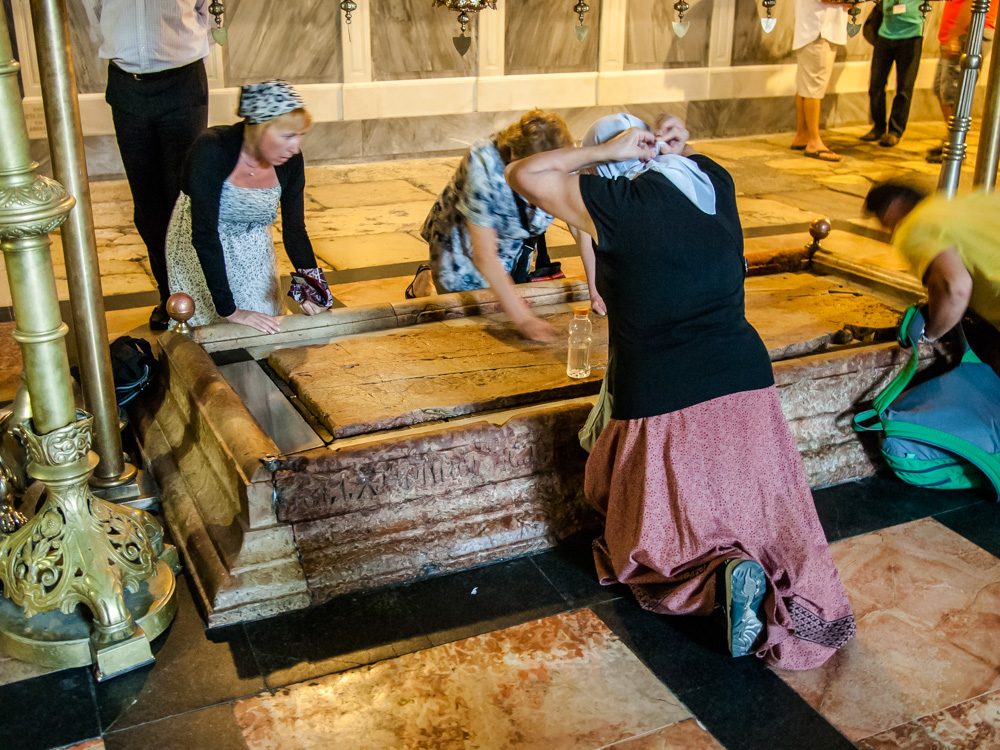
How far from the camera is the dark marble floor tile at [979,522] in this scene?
3.38 metres

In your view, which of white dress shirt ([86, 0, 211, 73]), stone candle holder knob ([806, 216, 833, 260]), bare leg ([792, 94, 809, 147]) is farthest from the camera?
bare leg ([792, 94, 809, 147])

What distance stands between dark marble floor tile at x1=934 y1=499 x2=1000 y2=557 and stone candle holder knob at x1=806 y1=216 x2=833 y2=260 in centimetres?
170

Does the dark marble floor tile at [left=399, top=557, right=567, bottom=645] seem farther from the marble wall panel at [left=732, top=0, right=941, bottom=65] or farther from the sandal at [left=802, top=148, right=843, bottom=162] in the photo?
the marble wall panel at [left=732, top=0, right=941, bottom=65]

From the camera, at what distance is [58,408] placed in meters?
2.60

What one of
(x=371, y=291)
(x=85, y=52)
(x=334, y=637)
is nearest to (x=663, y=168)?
(x=334, y=637)

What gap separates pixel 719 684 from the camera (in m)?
2.69

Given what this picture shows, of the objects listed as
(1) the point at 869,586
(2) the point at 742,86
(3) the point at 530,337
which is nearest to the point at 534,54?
(2) the point at 742,86

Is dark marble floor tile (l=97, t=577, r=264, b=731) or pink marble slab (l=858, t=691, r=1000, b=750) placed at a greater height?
dark marble floor tile (l=97, t=577, r=264, b=731)

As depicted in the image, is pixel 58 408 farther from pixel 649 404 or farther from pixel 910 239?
pixel 910 239

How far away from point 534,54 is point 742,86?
214 cm

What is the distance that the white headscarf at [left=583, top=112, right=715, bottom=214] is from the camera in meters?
2.71

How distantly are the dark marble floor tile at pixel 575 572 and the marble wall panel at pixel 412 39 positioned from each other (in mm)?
5927

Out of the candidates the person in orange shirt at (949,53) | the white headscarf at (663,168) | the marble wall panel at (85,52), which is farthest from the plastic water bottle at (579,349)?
the person in orange shirt at (949,53)

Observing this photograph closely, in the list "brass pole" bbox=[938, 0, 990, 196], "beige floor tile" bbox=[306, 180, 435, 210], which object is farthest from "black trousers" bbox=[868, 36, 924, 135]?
"brass pole" bbox=[938, 0, 990, 196]
